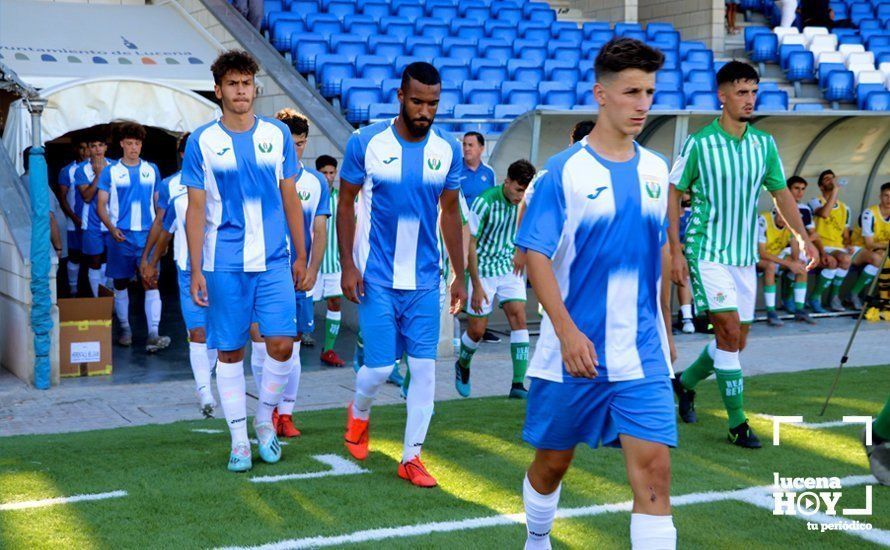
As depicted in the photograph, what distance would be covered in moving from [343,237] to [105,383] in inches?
170

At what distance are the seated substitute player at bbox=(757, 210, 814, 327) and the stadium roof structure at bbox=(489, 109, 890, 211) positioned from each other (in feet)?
1.48

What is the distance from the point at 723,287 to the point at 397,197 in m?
2.24

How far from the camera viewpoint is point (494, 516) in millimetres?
5648

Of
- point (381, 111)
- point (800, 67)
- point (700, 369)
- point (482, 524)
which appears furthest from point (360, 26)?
point (482, 524)

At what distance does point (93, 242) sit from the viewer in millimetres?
12570

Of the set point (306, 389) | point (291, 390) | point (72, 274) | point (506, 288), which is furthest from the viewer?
point (72, 274)

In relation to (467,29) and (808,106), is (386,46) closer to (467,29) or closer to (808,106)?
(467,29)

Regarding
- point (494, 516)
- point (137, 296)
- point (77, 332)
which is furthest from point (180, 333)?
point (494, 516)

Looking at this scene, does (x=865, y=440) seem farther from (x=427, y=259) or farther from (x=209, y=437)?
(x=209, y=437)

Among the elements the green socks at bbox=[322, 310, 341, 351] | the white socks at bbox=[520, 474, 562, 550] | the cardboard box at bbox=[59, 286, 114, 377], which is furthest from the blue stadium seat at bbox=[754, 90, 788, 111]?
the white socks at bbox=[520, 474, 562, 550]

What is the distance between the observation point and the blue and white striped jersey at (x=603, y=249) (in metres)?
4.34

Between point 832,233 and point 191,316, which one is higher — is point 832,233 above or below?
above

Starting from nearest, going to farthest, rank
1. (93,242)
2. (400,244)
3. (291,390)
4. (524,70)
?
(400,244), (291,390), (93,242), (524,70)

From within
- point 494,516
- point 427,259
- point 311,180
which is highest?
point 311,180
